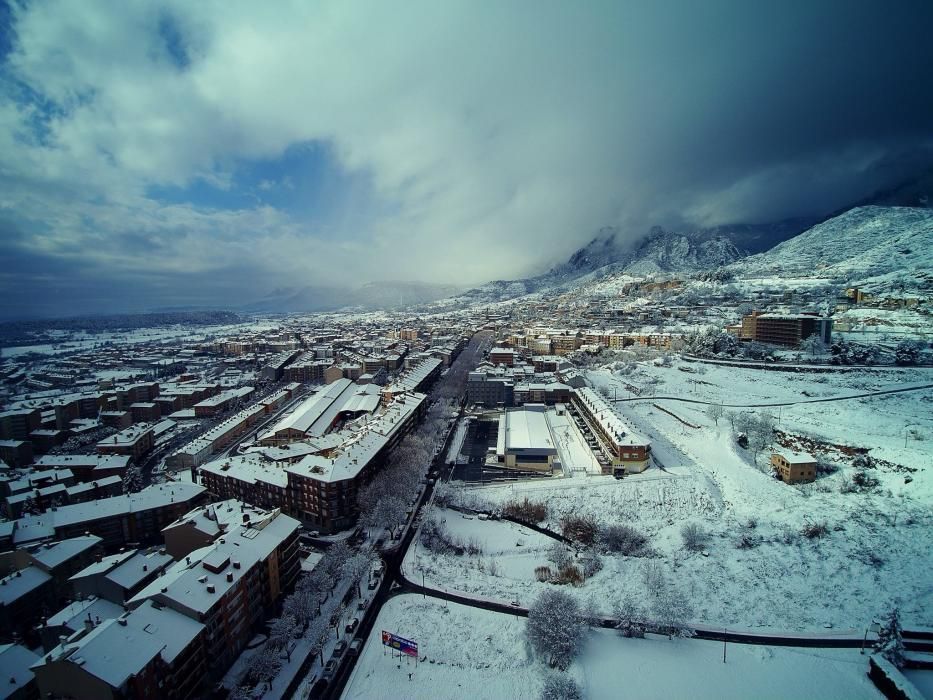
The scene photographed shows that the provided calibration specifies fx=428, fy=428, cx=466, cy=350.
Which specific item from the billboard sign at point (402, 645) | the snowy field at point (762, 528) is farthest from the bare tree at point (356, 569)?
the billboard sign at point (402, 645)

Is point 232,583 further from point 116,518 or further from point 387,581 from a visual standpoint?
point 116,518

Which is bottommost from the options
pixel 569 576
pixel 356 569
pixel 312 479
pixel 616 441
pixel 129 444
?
pixel 569 576

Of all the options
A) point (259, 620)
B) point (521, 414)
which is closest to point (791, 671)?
point (259, 620)

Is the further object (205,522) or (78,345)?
(78,345)

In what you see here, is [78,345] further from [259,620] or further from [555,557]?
[555,557]

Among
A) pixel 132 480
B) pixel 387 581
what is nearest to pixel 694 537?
pixel 387 581

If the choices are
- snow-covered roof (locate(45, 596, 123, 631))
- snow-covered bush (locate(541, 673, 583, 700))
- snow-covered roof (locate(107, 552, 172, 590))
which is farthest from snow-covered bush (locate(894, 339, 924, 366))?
snow-covered roof (locate(45, 596, 123, 631))

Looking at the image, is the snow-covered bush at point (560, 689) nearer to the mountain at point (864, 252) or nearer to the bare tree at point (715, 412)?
the bare tree at point (715, 412)
